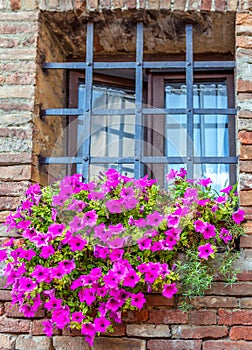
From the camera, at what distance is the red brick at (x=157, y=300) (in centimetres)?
226

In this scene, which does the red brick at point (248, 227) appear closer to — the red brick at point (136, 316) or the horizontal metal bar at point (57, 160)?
the red brick at point (136, 316)

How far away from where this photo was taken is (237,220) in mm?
2270

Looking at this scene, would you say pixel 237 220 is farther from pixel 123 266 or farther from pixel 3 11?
pixel 3 11

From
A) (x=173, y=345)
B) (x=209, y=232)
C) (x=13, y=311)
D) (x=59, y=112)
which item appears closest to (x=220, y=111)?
(x=209, y=232)

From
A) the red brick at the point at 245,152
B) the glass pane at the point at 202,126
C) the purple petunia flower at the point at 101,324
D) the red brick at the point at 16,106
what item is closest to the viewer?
the purple petunia flower at the point at 101,324

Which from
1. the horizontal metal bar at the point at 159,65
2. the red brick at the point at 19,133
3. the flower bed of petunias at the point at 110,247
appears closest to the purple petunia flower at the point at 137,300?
the flower bed of petunias at the point at 110,247

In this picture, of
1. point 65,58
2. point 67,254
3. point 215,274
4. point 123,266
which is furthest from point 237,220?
point 65,58

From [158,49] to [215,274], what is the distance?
4.54 ft

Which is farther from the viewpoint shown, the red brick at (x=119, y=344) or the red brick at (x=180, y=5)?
the red brick at (x=180, y=5)

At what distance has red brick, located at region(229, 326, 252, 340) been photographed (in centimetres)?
223

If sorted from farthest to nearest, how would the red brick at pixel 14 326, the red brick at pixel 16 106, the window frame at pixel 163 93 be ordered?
the window frame at pixel 163 93 → the red brick at pixel 16 106 → the red brick at pixel 14 326

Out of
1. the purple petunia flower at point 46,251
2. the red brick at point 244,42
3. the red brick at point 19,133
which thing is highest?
the red brick at point 244,42

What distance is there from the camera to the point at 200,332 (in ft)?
7.34

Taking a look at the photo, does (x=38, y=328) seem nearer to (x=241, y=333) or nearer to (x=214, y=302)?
(x=214, y=302)
